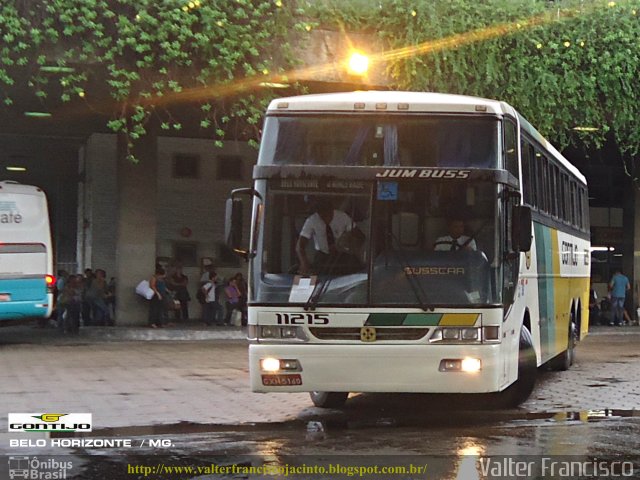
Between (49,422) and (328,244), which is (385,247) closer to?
(328,244)

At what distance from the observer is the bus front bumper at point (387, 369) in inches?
397

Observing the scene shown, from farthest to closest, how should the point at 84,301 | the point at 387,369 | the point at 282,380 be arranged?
the point at 84,301 → the point at 282,380 → the point at 387,369

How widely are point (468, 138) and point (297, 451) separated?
3646mm

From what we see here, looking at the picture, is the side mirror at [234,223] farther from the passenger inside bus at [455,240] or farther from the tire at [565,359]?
the tire at [565,359]

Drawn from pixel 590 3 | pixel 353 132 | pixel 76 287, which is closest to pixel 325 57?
pixel 590 3

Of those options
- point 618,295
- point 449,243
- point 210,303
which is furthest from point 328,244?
point 618,295

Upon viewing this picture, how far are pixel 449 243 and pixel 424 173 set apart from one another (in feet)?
2.34

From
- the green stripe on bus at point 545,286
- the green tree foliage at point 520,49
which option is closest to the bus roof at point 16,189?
the green tree foliage at point 520,49

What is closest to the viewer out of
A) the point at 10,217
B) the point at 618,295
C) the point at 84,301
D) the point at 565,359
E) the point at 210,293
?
the point at 565,359

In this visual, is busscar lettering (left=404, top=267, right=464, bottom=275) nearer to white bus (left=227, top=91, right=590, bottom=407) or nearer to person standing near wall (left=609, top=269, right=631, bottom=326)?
white bus (left=227, top=91, right=590, bottom=407)

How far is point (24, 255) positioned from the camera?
72.6 ft

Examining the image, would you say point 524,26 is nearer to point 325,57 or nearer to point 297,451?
point 325,57

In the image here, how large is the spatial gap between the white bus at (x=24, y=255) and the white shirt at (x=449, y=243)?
13640 mm

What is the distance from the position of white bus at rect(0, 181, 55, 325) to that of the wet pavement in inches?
152
